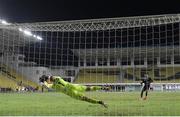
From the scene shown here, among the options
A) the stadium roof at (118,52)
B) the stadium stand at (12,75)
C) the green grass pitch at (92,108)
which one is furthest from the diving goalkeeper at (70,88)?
the stadium stand at (12,75)

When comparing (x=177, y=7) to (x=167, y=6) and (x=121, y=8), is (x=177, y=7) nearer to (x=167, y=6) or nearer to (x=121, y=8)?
(x=167, y=6)

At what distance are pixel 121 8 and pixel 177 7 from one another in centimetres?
721

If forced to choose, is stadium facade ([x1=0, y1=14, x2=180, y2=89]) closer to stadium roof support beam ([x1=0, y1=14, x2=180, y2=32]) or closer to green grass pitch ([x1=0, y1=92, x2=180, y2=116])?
stadium roof support beam ([x1=0, y1=14, x2=180, y2=32])

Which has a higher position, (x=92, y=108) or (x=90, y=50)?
(x=90, y=50)

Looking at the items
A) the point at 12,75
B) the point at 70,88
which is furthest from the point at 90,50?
the point at 70,88

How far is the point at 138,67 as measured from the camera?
4700 centimetres

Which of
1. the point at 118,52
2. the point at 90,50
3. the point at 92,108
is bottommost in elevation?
the point at 92,108

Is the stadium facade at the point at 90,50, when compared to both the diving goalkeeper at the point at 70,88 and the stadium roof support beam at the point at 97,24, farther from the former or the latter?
the diving goalkeeper at the point at 70,88

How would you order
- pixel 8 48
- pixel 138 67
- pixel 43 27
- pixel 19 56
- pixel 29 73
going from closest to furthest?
pixel 43 27 < pixel 8 48 < pixel 19 56 < pixel 29 73 < pixel 138 67

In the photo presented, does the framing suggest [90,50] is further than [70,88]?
Yes

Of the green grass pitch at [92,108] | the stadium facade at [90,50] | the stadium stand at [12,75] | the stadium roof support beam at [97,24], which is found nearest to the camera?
the green grass pitch at [92,108]

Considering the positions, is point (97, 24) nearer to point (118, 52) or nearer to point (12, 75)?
point (118, 52)

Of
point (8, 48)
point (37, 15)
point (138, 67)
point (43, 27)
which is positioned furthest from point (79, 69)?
point (43, 27)

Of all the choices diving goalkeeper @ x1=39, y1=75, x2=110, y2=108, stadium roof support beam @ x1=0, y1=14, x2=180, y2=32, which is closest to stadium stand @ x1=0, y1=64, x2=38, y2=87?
stadium roof support beam @ x1=0, y1=14, x2=180, y2=32
